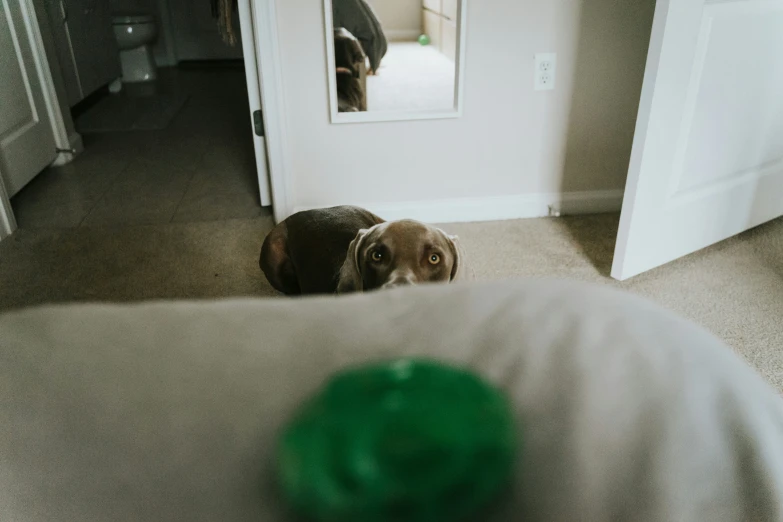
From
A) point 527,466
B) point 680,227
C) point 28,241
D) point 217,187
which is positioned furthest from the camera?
point 217,187

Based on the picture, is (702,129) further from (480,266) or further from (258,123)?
(258,123)

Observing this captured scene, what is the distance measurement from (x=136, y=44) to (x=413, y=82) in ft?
11.8

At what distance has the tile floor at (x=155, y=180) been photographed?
2.58m

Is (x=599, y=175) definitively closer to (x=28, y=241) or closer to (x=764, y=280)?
(x=764, y=280)

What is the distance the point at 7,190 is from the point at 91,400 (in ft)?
8.73

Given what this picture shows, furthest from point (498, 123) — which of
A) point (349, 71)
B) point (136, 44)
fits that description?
point (136, 44)

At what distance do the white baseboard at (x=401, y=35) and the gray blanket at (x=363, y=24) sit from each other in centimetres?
2

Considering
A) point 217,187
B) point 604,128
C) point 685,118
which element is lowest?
point 217,187

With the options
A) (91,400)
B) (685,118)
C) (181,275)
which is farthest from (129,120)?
(91,400)

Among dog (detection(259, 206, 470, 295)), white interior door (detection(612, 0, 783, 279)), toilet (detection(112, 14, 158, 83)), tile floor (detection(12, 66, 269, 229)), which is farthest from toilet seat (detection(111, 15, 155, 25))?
white interior door (detection(612, 0, 783, 279))

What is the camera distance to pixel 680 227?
1.99 meters

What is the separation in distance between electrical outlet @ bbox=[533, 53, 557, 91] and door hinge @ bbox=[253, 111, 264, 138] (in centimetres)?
106

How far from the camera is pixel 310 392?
14.8 inches

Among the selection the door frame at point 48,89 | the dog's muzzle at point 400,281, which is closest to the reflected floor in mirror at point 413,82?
the dog's muzzle at point 400,281
